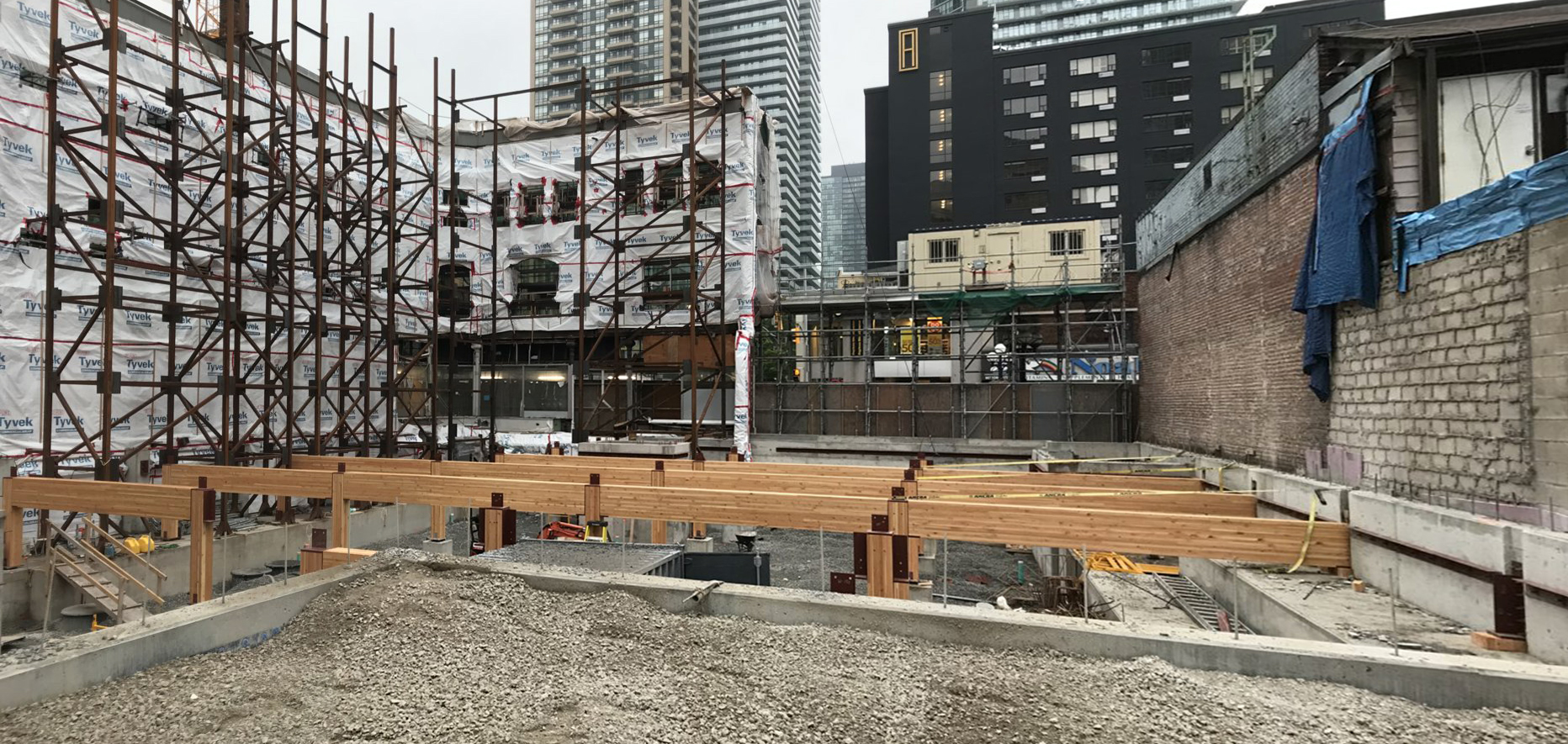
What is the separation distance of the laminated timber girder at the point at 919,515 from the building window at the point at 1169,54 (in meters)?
56.7

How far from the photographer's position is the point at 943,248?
3462 centimetres

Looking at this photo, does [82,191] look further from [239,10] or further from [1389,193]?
[1389,193]

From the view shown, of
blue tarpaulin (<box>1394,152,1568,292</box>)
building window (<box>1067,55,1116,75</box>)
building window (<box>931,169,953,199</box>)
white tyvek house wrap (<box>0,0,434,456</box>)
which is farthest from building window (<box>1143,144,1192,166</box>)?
white tyvek house wrap (<box>0,0,434,456</box>)

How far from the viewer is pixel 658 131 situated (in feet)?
89.1

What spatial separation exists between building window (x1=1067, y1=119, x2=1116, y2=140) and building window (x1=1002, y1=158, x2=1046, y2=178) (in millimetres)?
3187

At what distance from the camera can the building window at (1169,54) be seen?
174 feet

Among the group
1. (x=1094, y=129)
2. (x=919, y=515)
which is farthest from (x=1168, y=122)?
(x=919, y=515)

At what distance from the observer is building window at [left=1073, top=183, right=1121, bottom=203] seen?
53.8 metres

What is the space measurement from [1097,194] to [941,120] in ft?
44.1

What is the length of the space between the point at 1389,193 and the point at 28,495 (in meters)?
19.2

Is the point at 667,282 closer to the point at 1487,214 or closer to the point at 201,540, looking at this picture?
the point at 201,540

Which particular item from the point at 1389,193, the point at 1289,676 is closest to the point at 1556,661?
the point at 1289,676

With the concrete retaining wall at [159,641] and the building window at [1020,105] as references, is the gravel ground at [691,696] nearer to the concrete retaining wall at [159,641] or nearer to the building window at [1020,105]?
the concrete retaining wall at [159,641]

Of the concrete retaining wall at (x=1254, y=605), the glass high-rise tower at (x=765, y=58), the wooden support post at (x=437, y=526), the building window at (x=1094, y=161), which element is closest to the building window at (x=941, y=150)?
the building window at (x=1094, y=161)
